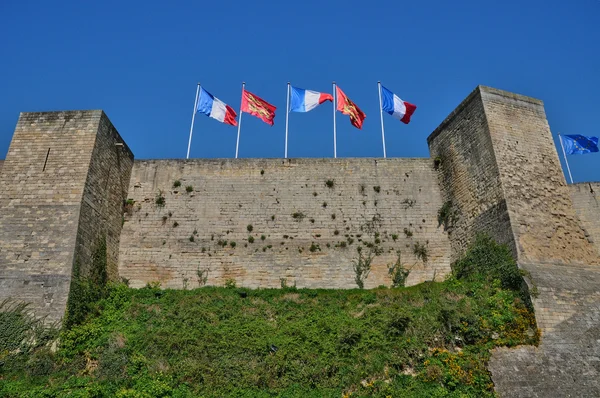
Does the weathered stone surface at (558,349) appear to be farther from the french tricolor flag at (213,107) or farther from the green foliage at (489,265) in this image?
the french tricolor flag at (213,107)

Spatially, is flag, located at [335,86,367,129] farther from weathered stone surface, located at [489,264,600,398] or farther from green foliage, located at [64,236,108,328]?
green foliage, located at [64,236,108,328]

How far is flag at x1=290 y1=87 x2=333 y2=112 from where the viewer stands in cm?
1920

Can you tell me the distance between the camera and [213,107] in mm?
18859

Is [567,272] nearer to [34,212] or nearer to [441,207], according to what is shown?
[441,207]

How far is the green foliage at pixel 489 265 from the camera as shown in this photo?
12.2 meters

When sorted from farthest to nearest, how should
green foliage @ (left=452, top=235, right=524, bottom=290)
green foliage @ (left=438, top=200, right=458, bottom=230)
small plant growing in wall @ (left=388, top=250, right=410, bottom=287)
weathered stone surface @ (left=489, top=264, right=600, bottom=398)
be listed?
green foliage @ (left=438, top=200, right=458, bottom=230)
small plant growing in wall @ (left=388, top=250, right=410, bottom=287)
green foliage @ (left=452, top=235, right=524, bottom=290)
weathered stone surface @ (left=489, top=264, right=600, bottom=398)

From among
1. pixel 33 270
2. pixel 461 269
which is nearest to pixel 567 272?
pixel 461 269

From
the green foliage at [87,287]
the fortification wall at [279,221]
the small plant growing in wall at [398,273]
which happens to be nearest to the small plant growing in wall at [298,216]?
the fortification wall at [279,221]

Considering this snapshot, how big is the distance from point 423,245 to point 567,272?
178 inches

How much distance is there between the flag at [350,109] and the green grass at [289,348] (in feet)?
26.5

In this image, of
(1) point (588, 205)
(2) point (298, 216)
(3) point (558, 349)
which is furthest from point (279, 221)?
(1) point (588, 205)

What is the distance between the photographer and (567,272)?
1254cm

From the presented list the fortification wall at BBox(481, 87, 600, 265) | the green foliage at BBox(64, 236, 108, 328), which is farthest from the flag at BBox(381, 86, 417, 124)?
the green foliage at BBox(64, 236, 108, 328)

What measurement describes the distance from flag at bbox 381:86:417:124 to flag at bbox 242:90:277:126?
4.55 m
